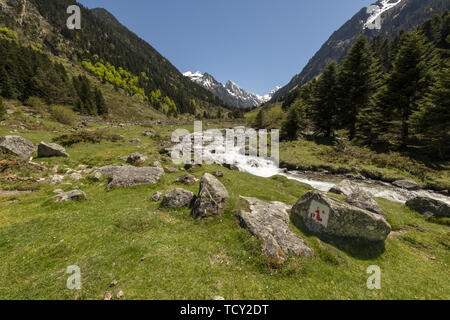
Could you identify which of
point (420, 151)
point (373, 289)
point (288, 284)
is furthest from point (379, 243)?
point (420, 151)

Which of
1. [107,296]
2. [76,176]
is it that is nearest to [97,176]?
[76,176]

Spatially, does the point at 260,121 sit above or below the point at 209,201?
above

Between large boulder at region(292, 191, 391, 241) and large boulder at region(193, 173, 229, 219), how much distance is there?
480 centimetres

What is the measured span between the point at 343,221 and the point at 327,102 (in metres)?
40.0

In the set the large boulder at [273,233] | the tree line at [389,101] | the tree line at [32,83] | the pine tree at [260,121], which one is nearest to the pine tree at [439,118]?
the tree line at [389,101]

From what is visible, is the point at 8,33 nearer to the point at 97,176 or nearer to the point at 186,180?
the point at 97,176

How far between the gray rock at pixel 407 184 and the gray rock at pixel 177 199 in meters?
24.9

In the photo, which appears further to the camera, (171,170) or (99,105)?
(99,105)

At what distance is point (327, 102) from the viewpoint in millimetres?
39094

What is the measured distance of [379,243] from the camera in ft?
28.1

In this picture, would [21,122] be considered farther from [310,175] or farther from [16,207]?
[310,175]

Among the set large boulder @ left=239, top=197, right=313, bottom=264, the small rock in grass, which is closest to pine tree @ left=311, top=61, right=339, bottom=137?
large boulder @ left=239, top=197, right=313, bottom=264
